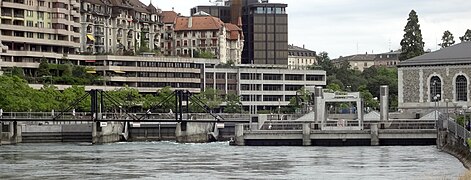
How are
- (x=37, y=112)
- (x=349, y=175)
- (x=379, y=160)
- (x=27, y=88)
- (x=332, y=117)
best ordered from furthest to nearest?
(x=27, y=88), (x=37, y=112), (x=332, y=117), (x=379, y=160), (x=349, y=175)

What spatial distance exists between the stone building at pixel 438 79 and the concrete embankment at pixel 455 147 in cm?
3914

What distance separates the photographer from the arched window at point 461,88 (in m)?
160

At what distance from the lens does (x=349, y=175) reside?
84688 mm

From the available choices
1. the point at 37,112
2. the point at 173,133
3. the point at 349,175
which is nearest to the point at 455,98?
the point at 173,133

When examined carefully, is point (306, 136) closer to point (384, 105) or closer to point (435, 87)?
point (384, 105)

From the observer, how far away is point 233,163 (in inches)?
3952

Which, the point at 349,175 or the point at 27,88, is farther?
the point at 27,88

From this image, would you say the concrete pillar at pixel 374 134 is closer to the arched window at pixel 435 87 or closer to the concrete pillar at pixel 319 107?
the concrete pillar at pixel 319 107

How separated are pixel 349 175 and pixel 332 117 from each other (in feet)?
230

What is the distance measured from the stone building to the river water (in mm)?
36979

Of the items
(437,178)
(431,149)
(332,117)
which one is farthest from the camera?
(332,117)

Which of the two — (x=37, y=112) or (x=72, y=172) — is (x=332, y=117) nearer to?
(x=37, y=112)

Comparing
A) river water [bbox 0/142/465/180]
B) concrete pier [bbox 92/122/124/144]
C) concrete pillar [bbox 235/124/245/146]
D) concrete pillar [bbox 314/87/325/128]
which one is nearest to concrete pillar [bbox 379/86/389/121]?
concrete pillar [bbox 314/87/325/128]

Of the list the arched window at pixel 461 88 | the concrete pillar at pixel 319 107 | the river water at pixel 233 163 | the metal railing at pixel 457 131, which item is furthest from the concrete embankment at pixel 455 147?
the arched window at pixel 461 88
